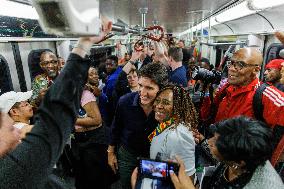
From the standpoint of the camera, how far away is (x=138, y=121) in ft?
7.48

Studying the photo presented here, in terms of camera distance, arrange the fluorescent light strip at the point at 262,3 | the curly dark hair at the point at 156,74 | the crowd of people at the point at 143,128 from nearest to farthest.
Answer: the crowd of people at the point at 143,128, the curly dark hair at the point at 156,74, the fluorescent light strip at the point at 262,3

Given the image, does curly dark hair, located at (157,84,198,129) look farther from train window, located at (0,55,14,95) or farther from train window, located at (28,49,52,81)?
train window, located at (28,49,52,81)

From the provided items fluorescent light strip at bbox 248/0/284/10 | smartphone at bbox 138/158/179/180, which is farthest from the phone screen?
fluorescent light strip at bbox 248/0/284/10

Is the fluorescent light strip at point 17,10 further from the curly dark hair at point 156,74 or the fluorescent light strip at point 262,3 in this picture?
the fluorescent light strip at point 262,3

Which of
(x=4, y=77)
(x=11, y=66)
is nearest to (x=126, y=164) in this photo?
(x=4, y=77)

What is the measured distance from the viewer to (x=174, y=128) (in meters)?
1.77

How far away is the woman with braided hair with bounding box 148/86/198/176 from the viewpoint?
5.54 ft

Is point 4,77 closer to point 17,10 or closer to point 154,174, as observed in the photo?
point 17,10

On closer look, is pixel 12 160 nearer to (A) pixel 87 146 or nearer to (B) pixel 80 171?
A: (A) pixel 87 146

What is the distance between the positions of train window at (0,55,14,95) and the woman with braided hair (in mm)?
2595

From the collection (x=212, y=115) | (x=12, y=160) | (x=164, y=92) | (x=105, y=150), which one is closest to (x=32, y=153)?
(x=12, y=160)

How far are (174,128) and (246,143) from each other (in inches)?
23.9

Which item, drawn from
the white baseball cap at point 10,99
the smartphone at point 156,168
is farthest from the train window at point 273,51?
the white baseball cap at point 10,99

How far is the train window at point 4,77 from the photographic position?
3.36m
